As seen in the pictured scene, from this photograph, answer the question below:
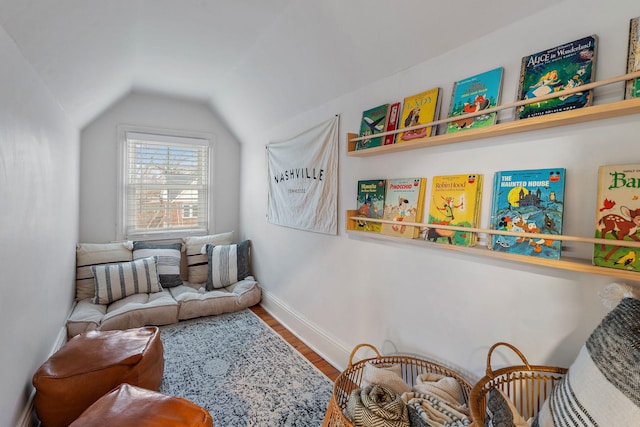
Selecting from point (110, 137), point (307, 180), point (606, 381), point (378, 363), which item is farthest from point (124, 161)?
point (606, 381)

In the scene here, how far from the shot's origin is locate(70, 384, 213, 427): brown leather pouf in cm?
117

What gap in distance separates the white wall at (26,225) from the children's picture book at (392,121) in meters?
1.67

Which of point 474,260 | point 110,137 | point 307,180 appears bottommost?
point 474,260

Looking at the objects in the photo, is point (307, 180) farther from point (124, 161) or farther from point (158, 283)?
point (124, 161)

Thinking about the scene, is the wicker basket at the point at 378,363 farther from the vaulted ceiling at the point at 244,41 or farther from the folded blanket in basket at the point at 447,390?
the vaulted ceiling at the point at 244,41

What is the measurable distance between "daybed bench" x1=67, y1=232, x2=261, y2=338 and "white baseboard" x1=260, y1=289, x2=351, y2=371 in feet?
0.92

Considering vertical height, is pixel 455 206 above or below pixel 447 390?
above

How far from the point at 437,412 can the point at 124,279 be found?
114 inches

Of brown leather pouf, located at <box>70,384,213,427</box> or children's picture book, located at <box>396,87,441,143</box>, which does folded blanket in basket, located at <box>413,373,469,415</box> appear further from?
children's picture book, located at <box>396,87,441,143</box>

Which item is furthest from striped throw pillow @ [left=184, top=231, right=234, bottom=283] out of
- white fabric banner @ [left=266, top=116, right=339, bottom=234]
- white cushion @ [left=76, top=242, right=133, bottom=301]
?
white fabric banner @ [left=266, top=116, right=339, bottom=234]

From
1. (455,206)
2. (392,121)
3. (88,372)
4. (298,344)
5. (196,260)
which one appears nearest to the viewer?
(455,206)

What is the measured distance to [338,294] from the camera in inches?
86.5

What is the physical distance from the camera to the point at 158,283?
10.2ft

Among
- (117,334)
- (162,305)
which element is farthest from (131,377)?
(162,305)
